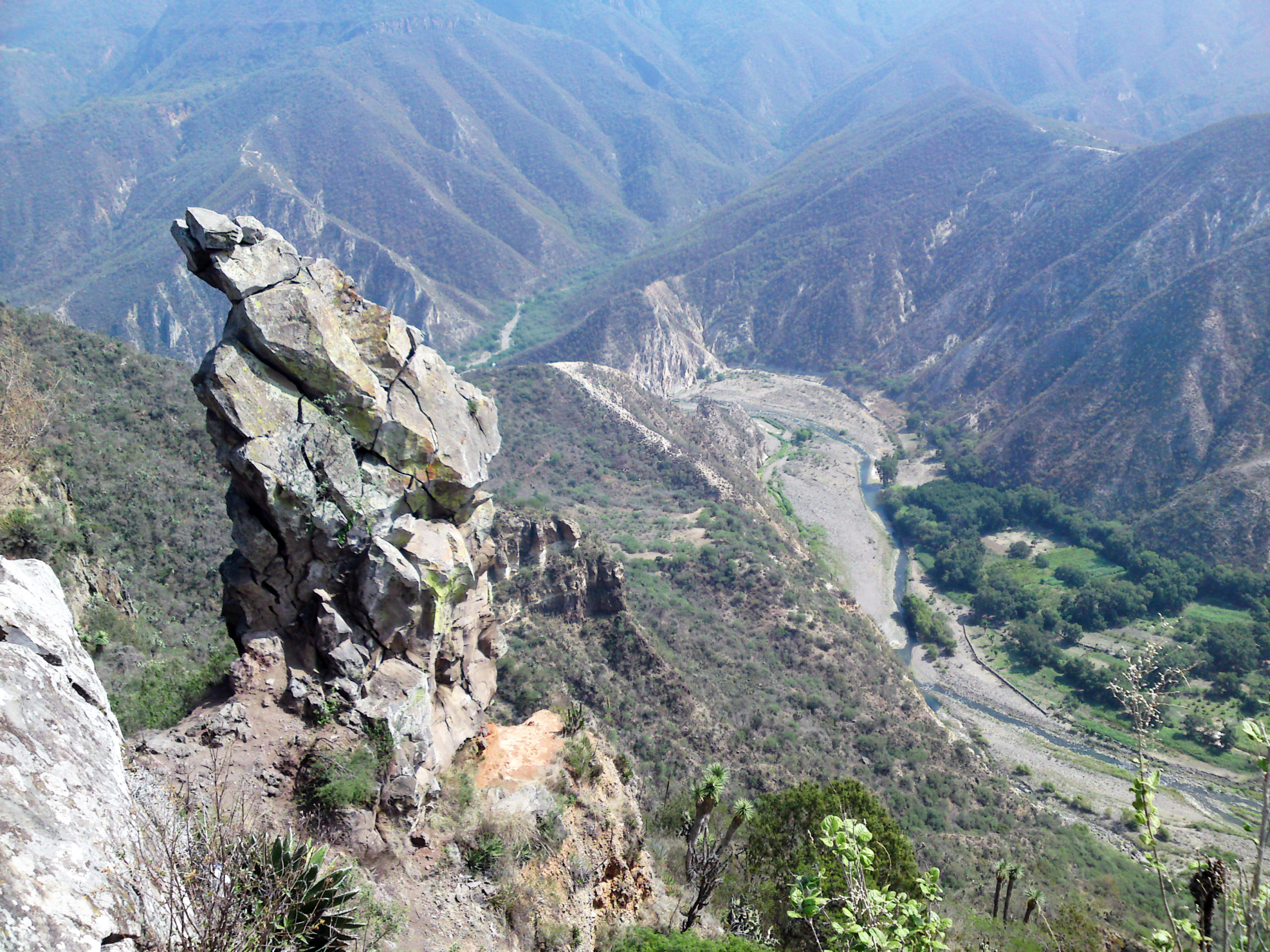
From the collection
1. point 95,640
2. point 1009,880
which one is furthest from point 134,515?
point 1009,880

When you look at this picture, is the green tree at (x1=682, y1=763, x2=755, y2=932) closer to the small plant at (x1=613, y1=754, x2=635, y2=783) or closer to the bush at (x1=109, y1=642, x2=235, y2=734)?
the small plant at (x1=613, y1=754, x2=635, y2=783)

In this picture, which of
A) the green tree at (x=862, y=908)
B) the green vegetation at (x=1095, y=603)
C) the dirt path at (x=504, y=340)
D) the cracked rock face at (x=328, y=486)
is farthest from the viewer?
the dirt path at (x=504, y=340)

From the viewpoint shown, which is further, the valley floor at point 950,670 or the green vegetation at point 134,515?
the valley floor at point 950,670

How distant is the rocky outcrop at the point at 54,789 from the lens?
19.9 ft

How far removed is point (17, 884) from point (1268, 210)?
465ft

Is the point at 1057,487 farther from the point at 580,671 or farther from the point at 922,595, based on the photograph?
the point at 580,671

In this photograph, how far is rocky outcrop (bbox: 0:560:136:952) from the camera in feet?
19.9

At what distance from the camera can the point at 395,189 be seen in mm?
185000

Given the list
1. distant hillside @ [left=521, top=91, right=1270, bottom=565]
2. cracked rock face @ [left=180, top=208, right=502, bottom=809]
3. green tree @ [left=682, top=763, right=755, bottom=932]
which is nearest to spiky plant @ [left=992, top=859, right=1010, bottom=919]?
green tree @ [left=682, top=763, right=755, bottom=932]

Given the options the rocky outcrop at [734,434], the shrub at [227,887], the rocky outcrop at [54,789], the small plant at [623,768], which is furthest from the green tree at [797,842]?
the rocky outcrop at [734,434]

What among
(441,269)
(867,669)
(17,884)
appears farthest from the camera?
(441,269)

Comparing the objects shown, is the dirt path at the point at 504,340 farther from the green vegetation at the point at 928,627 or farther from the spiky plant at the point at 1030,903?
the spiky plant at the point at 1030,903

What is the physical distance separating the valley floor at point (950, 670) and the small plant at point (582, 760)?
68.3ft

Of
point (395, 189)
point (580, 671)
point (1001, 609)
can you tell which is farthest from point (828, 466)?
point (395, 189)
